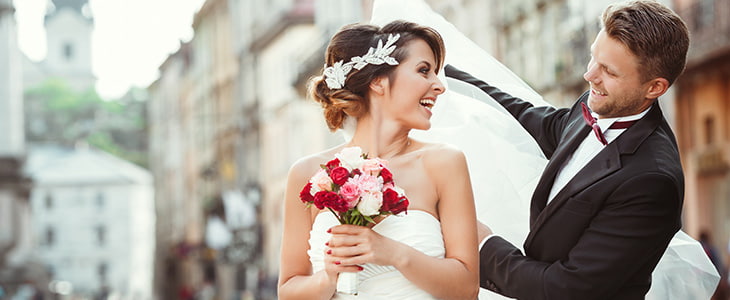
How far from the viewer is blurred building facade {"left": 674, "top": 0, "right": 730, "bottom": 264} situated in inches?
803

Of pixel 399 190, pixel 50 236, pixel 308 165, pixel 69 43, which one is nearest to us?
pixel 399 190

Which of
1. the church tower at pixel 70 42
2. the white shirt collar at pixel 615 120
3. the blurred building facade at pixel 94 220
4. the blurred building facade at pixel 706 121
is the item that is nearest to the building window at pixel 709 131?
the blurred building facade at pixel 706 121

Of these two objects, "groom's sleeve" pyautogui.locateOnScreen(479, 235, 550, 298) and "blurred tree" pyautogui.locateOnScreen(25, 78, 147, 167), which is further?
"blurred tree" pyautogui.locateOnScreen(25, 78, 147, 167)

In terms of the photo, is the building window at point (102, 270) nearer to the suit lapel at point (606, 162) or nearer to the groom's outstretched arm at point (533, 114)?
the groom's outstretched arm at point (533, 114)

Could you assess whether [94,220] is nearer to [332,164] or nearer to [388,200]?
[332,164]

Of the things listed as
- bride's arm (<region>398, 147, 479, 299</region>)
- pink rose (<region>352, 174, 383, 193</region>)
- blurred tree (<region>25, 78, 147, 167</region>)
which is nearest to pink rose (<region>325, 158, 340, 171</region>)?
pink rose (<region>352, 174, 383, 193</region>)

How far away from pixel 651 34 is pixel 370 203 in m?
1.08

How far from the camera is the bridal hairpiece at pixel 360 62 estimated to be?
385 cm

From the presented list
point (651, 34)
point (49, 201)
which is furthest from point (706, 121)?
point (49, 201)

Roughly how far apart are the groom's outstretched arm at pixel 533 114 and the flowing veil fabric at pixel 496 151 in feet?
0.13

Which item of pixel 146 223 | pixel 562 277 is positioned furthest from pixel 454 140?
pixel 146 223

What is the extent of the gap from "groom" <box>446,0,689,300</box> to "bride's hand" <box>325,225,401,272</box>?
0.66m

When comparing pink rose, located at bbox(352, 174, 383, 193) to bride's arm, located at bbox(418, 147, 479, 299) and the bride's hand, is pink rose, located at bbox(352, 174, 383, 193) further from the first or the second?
bride's arm, located at bbox(418, 147, 479, 299)

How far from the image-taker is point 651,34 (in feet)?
12.3
